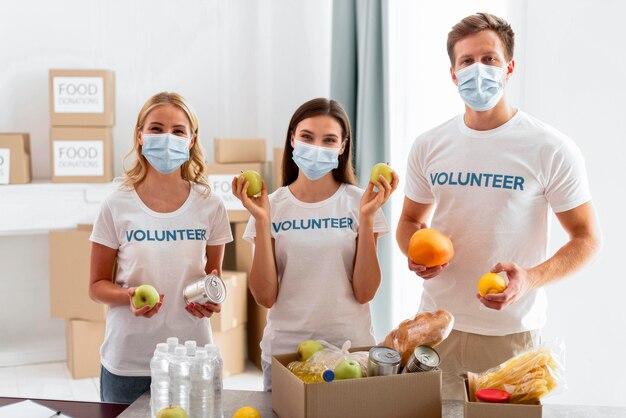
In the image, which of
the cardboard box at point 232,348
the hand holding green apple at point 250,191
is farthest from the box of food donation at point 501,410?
the cardboard box at point 232,348

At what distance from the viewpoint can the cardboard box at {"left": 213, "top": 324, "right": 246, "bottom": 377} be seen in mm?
4079

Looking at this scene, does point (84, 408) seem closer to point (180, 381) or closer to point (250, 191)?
→ point (180, 381)

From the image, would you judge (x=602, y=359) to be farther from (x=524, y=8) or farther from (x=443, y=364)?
(x=524, y=8)

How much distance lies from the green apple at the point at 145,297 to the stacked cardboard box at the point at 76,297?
7.40 ft

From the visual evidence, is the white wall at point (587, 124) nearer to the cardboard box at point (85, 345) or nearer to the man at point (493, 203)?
the man at point (493, 203)

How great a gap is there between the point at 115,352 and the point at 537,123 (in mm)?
1327

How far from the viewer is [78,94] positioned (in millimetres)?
4086

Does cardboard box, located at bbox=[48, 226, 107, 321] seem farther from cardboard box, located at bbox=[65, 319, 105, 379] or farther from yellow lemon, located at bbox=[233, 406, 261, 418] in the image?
yellow lemon, located at bbox=[233, 406, 261, 418]

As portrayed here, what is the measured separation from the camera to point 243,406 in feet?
5.71

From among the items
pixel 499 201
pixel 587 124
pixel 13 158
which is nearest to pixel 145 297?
pixel 499 201

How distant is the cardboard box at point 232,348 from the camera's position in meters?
4.08

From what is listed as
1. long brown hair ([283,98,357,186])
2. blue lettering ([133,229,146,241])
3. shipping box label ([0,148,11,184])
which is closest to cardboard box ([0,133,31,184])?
shipping box label ([0,148,11,184])

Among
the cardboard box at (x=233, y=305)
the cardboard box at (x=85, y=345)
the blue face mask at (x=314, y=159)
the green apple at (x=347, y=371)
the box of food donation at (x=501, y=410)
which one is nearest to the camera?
the box of food donation at (x=501, y=410)

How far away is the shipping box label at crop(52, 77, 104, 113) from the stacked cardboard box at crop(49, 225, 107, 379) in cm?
66
